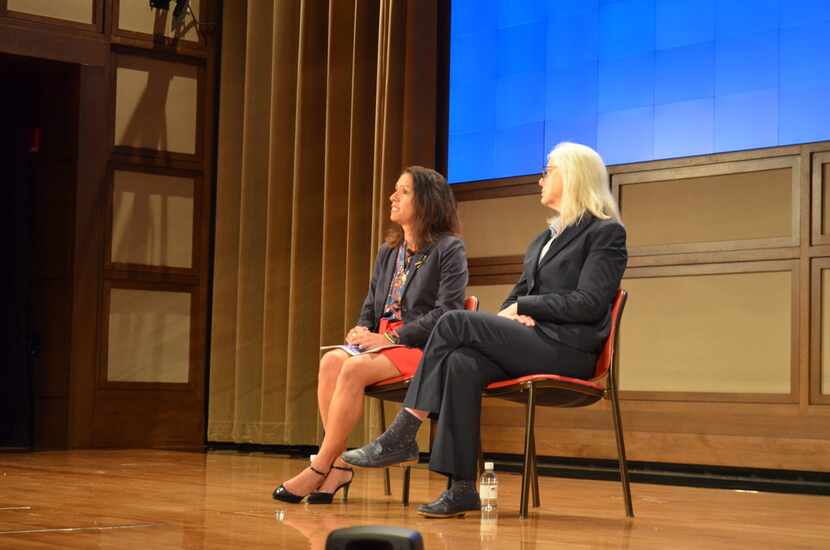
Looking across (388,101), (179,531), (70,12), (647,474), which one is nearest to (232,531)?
(179,531)

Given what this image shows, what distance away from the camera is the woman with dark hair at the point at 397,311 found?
3199 mm

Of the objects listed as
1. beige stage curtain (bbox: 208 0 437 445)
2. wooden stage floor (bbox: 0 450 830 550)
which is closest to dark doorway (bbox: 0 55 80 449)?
beige stage curtain (bbox: 208 0 437 445)

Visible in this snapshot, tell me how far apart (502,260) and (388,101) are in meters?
0.92

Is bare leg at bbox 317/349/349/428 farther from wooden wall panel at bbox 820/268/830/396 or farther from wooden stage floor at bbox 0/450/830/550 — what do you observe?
wooden wall panel at bbox 820/268/830/396

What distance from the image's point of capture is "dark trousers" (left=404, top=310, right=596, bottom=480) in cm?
285

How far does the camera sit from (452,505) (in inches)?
111

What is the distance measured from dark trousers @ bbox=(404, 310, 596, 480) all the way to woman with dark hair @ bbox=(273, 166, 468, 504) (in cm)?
30

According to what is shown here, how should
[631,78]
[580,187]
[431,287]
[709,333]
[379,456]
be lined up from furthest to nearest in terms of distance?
[631,78] → [709,333] → [431,287] → [580,187] → [379,456]

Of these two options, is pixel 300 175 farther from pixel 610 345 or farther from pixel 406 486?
pixel 610 345

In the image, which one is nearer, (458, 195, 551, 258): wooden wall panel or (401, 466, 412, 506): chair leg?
(401, 466, 412, 506): chair leg

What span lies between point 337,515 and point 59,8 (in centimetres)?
406

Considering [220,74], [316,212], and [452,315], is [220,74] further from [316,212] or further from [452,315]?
[452,315]

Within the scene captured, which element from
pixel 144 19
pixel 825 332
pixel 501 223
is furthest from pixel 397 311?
pixel 144 19

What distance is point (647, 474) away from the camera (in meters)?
4.56
